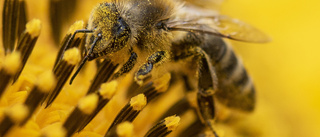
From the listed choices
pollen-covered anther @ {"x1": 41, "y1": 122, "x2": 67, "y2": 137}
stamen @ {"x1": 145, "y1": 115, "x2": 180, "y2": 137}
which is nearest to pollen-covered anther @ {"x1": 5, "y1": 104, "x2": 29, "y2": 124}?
pollen-covered anther @ {"x1": 41, "y1": 122, "x2": 67, "y2": 137}

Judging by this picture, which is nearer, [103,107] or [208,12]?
[103,107]

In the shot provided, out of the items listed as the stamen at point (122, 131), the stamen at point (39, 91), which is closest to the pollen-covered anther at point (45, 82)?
the stamen at point (39, 91)

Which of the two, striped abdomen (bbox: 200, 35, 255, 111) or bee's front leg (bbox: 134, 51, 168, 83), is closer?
bee's front leg (bbox: 134, 51, 168, 83)

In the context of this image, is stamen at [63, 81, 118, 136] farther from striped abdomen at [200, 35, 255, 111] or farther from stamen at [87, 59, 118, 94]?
striped abdomen at [200, 35, 255, 111]

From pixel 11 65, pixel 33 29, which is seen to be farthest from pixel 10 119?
pixel 33 29

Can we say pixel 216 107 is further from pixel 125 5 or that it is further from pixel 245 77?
pixel 125 5

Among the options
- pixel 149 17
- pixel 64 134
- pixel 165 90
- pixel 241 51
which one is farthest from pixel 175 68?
pixel 241 51
